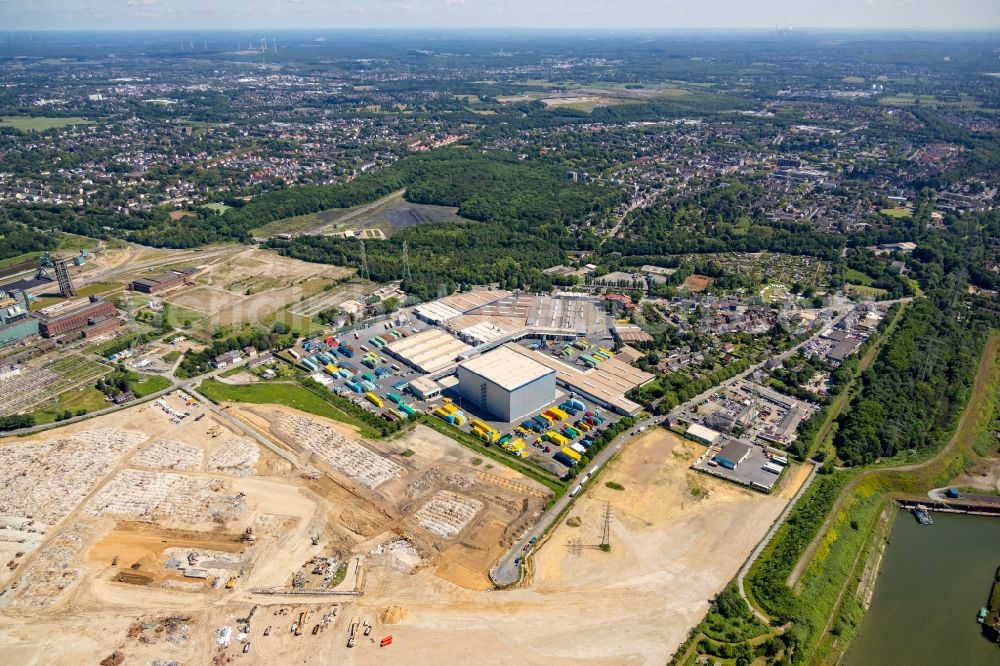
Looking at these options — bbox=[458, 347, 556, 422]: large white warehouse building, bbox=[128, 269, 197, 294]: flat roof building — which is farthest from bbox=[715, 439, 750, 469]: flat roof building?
bbox=[128, 269, 197, 294]: flat roof building

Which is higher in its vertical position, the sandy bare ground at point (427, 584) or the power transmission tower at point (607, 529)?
the power transmission tower at point (607, 529)

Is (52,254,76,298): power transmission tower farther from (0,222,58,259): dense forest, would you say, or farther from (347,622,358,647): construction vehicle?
(347,622,358,647): construction vehicle

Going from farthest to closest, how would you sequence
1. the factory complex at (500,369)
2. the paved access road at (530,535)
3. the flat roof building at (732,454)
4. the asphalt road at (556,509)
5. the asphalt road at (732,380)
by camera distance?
the asphalt road at (732,380) < the factory complex at (500,369) < the flat roof building at (732,454) < the asphalt road at (556,509) < the paved access road at (530,535)

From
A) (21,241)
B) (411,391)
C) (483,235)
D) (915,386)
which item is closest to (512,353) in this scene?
(411,391)

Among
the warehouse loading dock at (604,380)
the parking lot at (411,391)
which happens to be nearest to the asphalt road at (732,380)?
the warehouse loading dock at (604,380)

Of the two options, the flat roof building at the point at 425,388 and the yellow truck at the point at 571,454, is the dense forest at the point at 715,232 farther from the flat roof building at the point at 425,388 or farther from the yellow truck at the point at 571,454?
the yellow truck at the point at 571,454

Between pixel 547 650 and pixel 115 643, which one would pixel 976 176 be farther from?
pixel 115 643

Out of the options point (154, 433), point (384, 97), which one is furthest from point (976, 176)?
point (384, 97)
